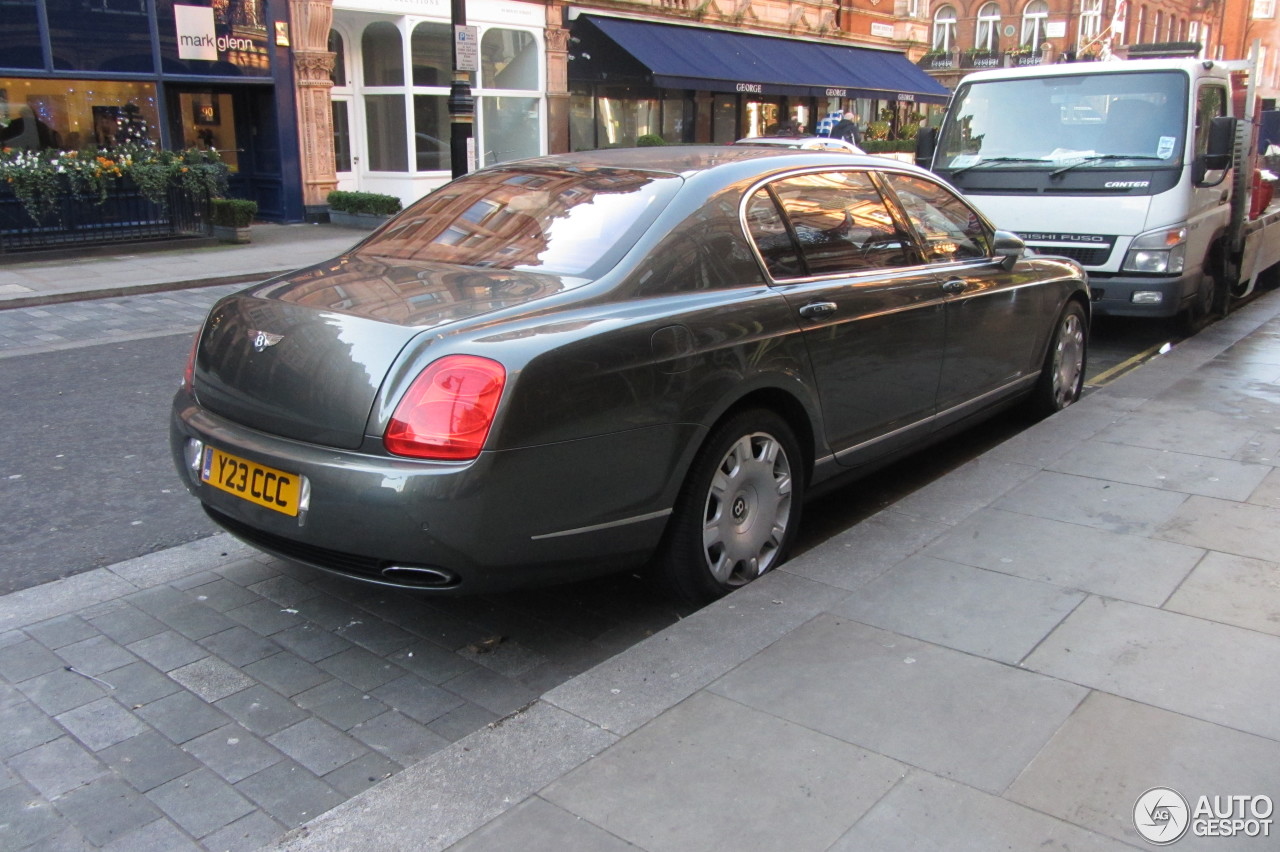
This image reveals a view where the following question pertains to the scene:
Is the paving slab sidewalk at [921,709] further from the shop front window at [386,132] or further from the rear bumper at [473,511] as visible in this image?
the shop front window at [386,132]

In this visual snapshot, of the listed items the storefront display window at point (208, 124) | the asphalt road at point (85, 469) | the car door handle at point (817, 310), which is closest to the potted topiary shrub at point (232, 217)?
the storefront display window at point (208, 124)

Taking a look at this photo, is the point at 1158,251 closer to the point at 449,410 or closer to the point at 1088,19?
the point at 449,410

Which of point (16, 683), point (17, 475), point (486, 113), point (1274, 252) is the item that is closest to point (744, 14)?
point (486, 113)

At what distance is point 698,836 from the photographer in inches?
96.5

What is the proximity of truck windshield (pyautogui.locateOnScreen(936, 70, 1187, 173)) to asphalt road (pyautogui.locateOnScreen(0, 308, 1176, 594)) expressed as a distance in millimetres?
1813

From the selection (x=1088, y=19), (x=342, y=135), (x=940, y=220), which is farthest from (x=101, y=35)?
(x=1088, y=19)

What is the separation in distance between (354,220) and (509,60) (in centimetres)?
584

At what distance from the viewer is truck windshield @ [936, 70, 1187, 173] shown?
8609mm

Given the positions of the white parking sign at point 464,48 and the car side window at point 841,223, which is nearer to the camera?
the car side window at point 841,223

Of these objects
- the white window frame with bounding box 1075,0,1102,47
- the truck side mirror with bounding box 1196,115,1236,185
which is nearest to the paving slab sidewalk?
the truck side mirror with bounding box 1196,115,1236,185

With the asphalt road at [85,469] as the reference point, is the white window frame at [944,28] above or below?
above

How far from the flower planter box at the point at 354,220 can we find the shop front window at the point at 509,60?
472cm

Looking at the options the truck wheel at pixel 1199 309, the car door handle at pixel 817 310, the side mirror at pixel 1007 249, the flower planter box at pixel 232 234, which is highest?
the side mirror at pixel 1007 249

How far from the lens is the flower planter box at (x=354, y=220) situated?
59.0 ft
